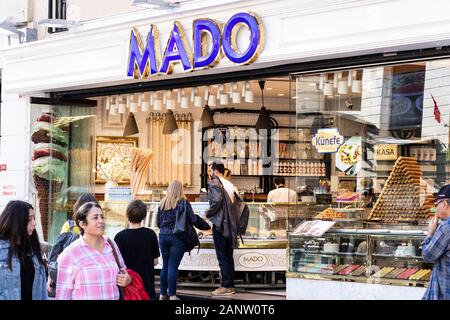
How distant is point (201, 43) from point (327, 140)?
8.05 ft

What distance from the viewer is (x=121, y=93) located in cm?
1745

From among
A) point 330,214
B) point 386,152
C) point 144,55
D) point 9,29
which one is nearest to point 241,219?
point 330,214

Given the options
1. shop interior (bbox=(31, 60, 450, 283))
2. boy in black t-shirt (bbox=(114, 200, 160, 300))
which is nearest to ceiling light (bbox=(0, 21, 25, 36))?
shop interior (bbox=(31, 60, 450, 283))

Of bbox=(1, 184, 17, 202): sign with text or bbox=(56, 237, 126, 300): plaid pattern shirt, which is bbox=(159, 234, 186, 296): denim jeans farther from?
bbox=(56, 237, 126, 300): plaid pattern shirt

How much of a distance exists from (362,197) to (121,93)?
5.63 metres

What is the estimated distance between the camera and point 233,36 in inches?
561

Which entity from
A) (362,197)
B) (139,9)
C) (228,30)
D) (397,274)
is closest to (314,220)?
(362,197)

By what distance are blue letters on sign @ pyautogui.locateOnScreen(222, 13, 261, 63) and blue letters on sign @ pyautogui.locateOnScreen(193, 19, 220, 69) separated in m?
Result: 0.19

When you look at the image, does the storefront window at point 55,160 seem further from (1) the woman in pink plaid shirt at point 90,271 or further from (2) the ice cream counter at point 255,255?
(1) the woman in pink plaid shirt at point 90,271

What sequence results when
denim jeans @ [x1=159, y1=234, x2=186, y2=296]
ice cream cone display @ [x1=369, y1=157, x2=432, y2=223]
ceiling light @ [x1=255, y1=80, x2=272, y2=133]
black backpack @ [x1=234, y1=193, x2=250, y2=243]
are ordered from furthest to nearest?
1. ceiling light @ [x1=255, y1=80, x2=272, y2=133]
2. black backpack @ [x1=234, y1=193, x2=250, y2=243]
3. denim jeans @ [x1=159, y1=234, x2=186, y2=296]
4. ice cream cone display @ [x1=369, y1=157, x2=432, y2=223]

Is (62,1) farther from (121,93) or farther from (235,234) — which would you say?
(235,234)

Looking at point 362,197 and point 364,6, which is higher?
point 364,6

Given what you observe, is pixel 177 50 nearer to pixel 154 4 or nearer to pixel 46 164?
pixel 154 4

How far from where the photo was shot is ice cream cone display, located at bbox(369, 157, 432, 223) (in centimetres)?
1287
